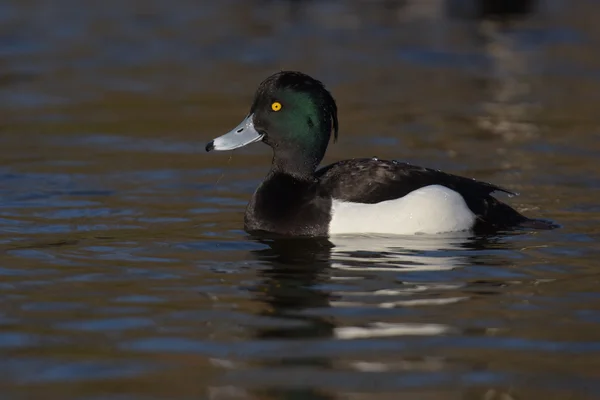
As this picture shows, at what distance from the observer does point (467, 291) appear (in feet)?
20.8

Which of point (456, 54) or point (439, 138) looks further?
point (456, 54)

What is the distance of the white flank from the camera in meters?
7.57

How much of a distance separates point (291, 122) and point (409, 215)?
100cm

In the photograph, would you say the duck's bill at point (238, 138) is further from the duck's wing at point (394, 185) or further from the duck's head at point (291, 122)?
the duck's wing at point (394, 185)

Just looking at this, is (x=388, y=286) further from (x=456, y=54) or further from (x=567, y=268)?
(x=456, y=54)

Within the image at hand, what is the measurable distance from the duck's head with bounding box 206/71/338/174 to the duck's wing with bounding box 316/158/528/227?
0.65ft

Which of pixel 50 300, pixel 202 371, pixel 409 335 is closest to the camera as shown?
pixel 202 371

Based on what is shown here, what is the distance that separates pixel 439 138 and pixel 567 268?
4.24 meters

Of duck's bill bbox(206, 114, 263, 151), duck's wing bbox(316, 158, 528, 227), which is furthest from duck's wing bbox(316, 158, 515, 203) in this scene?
duck's bill bbox(206, 114, 263, 151)

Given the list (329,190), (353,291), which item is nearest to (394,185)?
(329,190)

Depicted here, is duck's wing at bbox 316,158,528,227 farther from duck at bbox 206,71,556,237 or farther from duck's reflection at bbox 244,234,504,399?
duck's reflection at bbox 244,234,504,399

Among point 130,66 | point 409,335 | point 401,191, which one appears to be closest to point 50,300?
point 409,335

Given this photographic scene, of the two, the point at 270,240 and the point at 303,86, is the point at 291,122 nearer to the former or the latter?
the point at 303,86

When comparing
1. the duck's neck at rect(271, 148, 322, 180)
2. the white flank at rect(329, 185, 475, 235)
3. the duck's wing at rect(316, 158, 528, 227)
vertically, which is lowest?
the white flank at rect(329, 185, 475, 235)
